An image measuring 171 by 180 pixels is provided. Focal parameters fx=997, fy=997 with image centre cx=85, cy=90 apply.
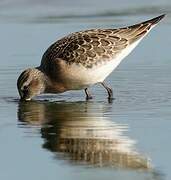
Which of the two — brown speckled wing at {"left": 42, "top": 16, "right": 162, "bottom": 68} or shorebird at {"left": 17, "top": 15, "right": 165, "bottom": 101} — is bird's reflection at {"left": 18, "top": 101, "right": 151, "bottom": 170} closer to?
shorebird at {"left": 17, "top": 15, "right": 165, "bottom": 101}

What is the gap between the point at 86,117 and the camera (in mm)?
11891

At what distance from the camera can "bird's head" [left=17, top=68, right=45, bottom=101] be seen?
1355cm

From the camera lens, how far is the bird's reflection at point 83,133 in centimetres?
980

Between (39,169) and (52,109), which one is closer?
(39,169)

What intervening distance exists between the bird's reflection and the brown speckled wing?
644 millimetres

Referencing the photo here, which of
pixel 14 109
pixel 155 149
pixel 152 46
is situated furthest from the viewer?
pixel 152 46

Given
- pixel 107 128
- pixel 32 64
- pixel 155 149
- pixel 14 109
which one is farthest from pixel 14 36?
pixel 155 149

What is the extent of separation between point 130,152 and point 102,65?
11.6 feet

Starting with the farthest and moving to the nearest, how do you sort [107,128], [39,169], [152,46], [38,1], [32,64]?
1. [38,1]
2. [152,46]
3. [32,64]
4. [107,128]
5. [39,169]

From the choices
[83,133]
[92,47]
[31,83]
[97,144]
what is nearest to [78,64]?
[92,47]

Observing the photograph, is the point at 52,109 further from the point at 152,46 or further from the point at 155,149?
the point at 152,46

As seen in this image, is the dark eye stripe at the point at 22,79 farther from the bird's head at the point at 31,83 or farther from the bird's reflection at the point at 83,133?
the bird's reflection at the point at 83,133

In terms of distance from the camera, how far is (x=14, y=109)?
1273 centimetres

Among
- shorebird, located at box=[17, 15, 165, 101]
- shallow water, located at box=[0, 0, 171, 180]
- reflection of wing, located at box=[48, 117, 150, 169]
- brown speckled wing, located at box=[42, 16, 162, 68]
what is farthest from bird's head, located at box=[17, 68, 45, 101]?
reflection of wing, located at box=[48, 117, 150, 169]
